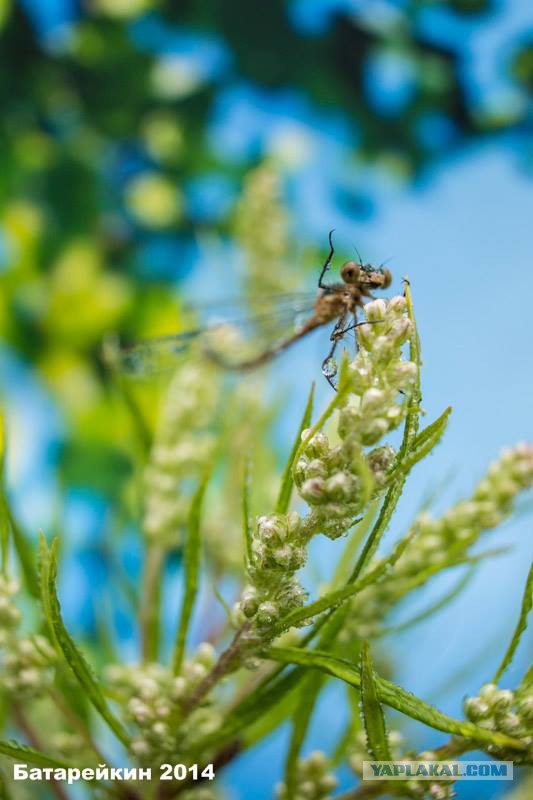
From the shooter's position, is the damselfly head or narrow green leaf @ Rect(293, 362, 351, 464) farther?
the damselfly head

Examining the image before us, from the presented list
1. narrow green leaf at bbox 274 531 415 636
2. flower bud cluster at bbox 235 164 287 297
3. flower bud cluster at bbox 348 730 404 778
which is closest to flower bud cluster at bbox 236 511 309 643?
narrow green leaf at bbox 274 531 415 636

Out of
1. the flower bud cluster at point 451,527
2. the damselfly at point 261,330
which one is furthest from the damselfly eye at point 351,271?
the flower bud cluster at point 451,527

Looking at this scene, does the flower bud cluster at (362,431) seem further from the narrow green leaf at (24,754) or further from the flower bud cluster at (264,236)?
the flower bud cluster at (264,236)

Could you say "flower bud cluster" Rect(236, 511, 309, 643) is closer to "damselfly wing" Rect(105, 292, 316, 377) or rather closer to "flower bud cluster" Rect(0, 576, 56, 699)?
"flower bud cluster" Rect(0, 576, 56, 699)

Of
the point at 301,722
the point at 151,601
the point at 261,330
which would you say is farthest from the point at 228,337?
the point at 301,722

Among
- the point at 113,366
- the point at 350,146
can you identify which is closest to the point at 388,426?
the point at 113,366

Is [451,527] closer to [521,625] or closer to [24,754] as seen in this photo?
[521,625]

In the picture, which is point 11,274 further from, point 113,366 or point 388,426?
point 388,426
